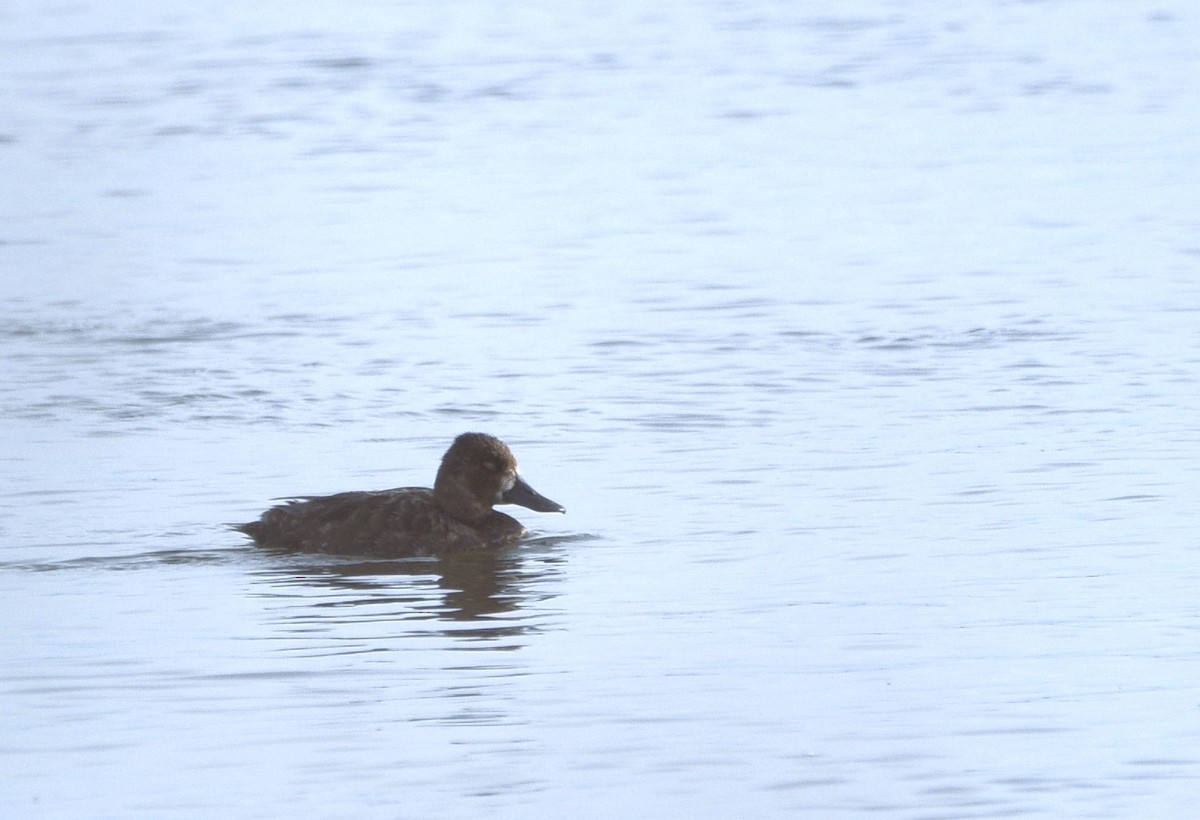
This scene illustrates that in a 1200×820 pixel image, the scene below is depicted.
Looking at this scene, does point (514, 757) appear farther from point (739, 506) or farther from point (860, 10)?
point (860, 10)

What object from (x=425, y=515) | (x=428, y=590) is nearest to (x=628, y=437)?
(x=425, y=515)

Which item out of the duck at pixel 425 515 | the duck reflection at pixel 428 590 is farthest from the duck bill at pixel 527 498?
the duck reflection at pixel 428 590

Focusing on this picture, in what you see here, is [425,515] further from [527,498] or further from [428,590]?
[428,590]

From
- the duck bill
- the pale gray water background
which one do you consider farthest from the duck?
the pale gray water background

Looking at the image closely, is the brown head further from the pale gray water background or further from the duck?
the pale gray water background

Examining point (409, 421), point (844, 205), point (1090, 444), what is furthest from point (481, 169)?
point (1090, 444)

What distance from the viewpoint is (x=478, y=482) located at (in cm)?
1075

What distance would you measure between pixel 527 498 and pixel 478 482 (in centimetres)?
27

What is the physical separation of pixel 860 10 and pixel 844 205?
14961mm

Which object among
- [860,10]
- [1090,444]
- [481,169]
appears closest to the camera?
[1090,444]

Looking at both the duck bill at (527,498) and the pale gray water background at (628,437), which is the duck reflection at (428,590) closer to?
the pale gray water background at (628,437)

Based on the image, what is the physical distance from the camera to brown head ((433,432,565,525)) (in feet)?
34.9

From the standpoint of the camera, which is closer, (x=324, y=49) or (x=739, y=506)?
(x=739, y=506)

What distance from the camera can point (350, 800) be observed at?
6816 millimetres
